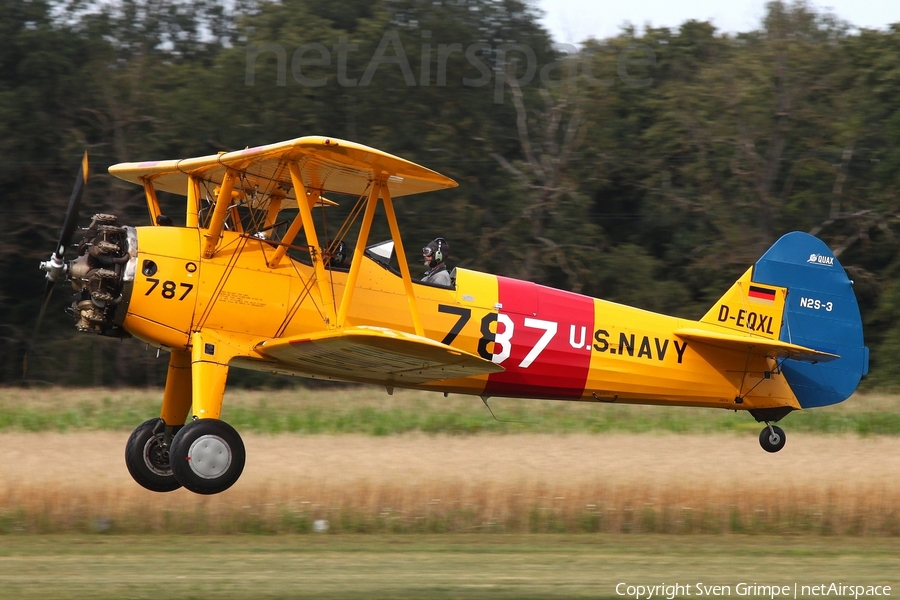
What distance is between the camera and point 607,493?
11789 millimetres

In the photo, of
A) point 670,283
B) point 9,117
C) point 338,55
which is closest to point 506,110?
point 338,55

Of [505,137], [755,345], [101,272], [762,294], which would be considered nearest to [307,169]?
[101,272]

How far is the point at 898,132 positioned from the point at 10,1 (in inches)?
805

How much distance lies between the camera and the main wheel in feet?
28.4

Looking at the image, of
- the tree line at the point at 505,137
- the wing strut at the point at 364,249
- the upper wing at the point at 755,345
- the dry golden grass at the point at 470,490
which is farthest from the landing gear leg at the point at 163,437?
the tree line at the point at 505,137

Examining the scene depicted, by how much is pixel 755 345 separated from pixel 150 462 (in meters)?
5.76

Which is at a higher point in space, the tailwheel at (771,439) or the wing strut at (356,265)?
the wing strut at (356,265)

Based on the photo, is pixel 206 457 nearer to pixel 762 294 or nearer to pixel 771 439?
pixel 771 439

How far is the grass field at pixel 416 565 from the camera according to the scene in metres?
7.86

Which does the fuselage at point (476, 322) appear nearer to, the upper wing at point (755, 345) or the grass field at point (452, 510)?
the upper wing at point (755, 345)

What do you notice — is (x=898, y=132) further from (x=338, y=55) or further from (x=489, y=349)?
(x=489, y=349)

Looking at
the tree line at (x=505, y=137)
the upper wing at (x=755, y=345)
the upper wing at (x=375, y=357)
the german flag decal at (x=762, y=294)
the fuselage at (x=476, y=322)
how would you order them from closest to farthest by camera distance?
1. the upper wing at (x=375, y=357)
2. the fuselage at (x=476, y=322)
3. the upper wing at (x=755, y=345)
4. the german flag decal at (x=762, y=294)
5. the tree line at (x=505, y=137)

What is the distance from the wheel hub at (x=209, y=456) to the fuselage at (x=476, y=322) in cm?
85

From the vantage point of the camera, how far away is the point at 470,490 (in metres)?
11.8
